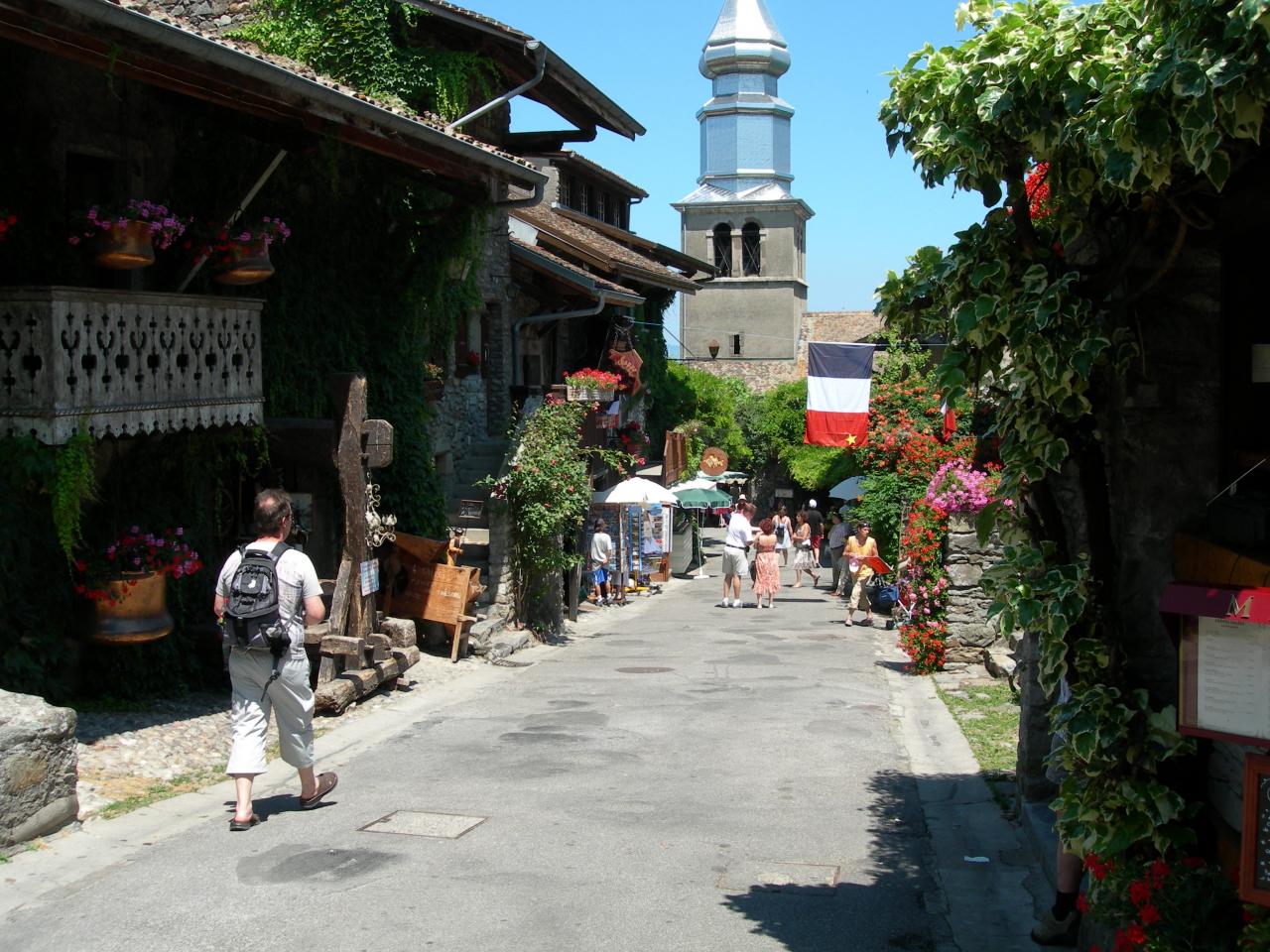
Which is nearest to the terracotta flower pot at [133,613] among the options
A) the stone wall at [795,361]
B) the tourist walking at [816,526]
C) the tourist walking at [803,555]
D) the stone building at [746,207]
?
the tourist walking at [803,555]

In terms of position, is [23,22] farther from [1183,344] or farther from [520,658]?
[520,658]

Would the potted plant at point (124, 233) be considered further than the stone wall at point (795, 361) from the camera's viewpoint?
No

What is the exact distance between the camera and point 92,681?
10734mm

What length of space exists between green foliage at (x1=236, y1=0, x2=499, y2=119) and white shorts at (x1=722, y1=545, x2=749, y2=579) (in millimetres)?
9392

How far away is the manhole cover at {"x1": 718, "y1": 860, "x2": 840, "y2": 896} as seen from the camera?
22.4 ft

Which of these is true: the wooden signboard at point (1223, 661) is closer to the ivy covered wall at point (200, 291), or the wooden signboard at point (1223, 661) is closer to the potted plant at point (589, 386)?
the ivy covered wall at point (200, 291)

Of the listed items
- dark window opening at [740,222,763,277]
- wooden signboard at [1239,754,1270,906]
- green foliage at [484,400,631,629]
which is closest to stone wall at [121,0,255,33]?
green foliage at [484,400,631,629]

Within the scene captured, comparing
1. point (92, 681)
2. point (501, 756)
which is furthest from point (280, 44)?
point (501, 756)

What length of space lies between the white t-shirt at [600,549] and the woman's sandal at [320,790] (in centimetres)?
1524

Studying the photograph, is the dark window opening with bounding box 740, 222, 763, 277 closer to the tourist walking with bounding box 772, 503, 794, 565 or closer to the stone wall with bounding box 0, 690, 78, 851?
the tourist walking with bounding box 772, 503, 794, 565

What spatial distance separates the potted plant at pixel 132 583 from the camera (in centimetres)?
1034

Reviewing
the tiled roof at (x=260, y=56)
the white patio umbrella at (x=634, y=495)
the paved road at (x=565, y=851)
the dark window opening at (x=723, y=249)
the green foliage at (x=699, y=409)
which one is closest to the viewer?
the paved road at (x=565, y=851)

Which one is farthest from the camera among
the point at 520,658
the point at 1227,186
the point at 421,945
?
the point at 520,658

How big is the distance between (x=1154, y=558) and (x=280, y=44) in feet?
47.0
